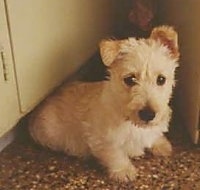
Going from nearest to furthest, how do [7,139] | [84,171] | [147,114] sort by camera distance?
[147,114] → [84,171] → [7,139]

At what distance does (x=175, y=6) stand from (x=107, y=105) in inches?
19.7

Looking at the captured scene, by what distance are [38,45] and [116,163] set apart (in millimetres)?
457

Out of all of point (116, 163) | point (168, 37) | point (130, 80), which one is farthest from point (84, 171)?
point (168, 37)

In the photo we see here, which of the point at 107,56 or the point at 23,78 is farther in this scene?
the point at 23,78

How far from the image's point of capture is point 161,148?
1.66 m

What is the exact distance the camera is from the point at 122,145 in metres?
1.54

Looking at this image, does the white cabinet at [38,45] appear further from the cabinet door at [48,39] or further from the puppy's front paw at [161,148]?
the puppy's front paw at [161,148]

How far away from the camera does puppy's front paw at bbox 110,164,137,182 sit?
5.02 ft

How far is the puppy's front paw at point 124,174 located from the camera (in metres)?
1.53

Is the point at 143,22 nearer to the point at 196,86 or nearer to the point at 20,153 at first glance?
the point at 196,86

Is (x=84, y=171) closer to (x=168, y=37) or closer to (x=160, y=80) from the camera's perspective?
(x=160, y=80)

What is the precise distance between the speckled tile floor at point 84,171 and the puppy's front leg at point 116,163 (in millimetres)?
23

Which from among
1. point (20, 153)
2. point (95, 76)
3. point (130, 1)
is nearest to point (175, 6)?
point (130, 1)

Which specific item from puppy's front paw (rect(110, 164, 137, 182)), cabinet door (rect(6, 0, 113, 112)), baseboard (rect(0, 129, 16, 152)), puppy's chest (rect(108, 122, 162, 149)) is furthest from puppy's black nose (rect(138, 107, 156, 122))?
baseboard (rect(0, 129, 16, 152))
